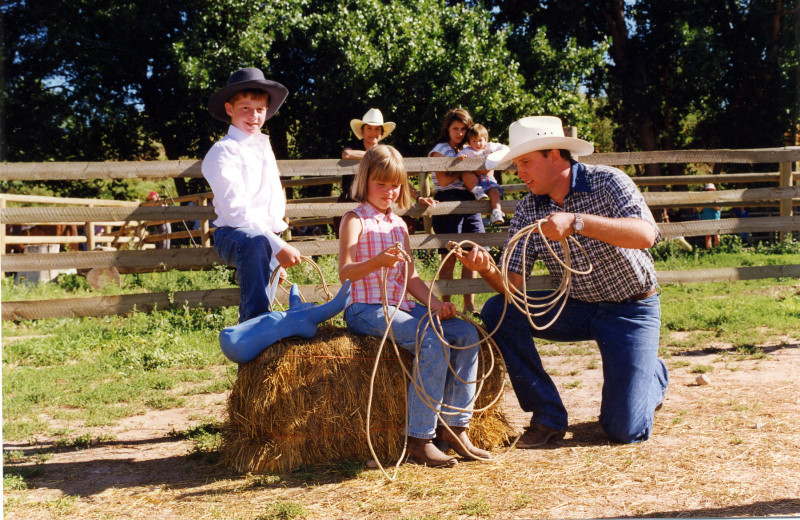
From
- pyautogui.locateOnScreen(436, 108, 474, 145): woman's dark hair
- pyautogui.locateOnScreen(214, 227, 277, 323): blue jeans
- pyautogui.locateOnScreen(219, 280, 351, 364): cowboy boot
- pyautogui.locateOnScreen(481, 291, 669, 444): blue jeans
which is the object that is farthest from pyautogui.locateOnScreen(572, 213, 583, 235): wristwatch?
pyautogui.locateOnScreen(436, 108, 474, 145): woman's dark hair

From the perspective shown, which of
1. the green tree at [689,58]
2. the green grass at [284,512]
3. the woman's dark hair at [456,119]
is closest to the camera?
the green grass at [284,512]

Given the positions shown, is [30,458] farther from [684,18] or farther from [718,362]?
[684,18]

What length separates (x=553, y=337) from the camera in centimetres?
400

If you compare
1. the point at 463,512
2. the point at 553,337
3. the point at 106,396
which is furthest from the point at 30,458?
the point at 553,337

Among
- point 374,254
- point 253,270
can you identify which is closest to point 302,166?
point 253,270

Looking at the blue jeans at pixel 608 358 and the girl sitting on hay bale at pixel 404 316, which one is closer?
the girl sitting on hay bale at pixel 404 316

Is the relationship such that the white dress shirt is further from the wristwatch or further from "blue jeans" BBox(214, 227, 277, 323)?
the wristwatch

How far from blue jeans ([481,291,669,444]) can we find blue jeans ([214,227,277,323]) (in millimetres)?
1195

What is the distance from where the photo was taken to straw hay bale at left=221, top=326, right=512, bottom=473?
3379 mm

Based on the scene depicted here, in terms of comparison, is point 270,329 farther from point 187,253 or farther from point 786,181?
point 786,181

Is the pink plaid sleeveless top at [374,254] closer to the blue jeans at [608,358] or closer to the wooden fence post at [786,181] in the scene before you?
the blue jeans at [608,358]

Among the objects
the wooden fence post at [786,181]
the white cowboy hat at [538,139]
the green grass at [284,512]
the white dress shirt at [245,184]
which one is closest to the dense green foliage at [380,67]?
the wooden fence post at [786,181]

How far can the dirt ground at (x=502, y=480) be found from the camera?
278cm

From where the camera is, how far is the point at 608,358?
3.71 m
